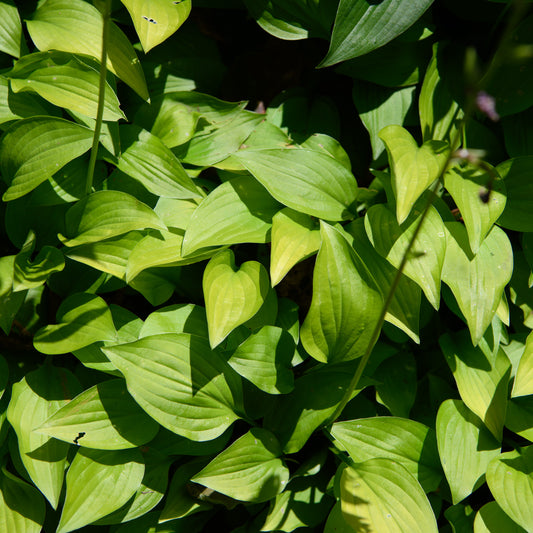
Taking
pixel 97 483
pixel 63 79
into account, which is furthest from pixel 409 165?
pixel 97 483

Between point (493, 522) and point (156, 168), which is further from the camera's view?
point (156, 168)

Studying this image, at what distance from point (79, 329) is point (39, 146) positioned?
49 centimetres

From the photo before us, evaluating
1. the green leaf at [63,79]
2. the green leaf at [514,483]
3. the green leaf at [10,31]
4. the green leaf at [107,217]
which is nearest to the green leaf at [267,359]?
the green leaf at [107,217]

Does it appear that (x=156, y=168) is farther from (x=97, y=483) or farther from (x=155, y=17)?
(x=97, y=483)

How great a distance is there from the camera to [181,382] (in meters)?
1.29

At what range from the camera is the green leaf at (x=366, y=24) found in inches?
53.6

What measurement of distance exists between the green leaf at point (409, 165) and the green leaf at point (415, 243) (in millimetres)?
107

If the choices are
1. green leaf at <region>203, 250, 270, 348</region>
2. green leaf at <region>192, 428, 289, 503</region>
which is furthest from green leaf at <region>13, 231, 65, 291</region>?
green leaf at <region>192, 428, 289, 503</region>

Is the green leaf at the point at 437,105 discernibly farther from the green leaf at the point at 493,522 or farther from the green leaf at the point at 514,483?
the green leaf at the point at 493,522

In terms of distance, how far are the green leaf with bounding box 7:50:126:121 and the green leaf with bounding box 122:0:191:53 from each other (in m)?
0.17

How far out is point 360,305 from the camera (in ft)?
4.13

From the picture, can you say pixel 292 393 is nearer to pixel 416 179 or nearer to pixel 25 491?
pixel 416 179

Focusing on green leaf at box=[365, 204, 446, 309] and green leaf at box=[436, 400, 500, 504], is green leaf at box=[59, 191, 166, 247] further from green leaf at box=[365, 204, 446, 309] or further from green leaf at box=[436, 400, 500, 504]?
green leaf at box=[436, 400, 500, 504]

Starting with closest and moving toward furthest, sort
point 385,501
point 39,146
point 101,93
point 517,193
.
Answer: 1. point 101,93
2. point 385,501
3. point 39,146
4. point 517,193
